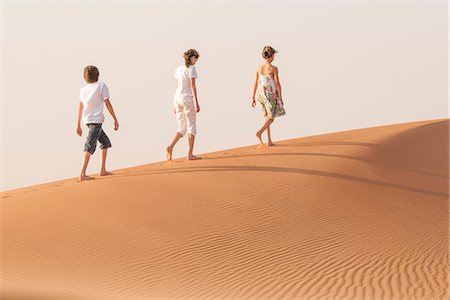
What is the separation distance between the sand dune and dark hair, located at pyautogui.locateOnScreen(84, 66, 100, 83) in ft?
7.32

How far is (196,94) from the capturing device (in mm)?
14805

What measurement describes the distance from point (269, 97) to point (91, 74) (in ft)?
15.8

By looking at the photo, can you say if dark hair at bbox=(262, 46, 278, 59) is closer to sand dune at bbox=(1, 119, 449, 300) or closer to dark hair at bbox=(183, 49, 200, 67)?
dark hair at bbox=(183, 49, 200, 67)

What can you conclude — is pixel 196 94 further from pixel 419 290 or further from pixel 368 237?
pixel 419 290

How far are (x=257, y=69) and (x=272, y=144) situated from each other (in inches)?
111

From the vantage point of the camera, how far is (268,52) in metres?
16.0

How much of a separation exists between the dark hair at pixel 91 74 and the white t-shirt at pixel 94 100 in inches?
3.2

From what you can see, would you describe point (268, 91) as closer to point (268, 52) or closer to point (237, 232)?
point (268, 52)

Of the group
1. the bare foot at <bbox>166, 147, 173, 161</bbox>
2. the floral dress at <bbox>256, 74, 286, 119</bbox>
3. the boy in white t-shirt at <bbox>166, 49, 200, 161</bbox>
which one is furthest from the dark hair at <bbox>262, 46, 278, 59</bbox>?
the bare foot at <bbox>166, 147, 173, 161</bbox>

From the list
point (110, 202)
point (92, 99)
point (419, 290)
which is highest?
point (92, 99)

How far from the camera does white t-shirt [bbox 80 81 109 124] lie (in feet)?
44.1

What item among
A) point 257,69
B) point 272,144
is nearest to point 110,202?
point 257,69

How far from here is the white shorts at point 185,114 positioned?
49.2 feet

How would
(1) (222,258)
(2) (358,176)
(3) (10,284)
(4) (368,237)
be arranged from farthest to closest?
(2) (358,176)
(4) (368,237)
(1) (222,258)
(3) (10,284)
